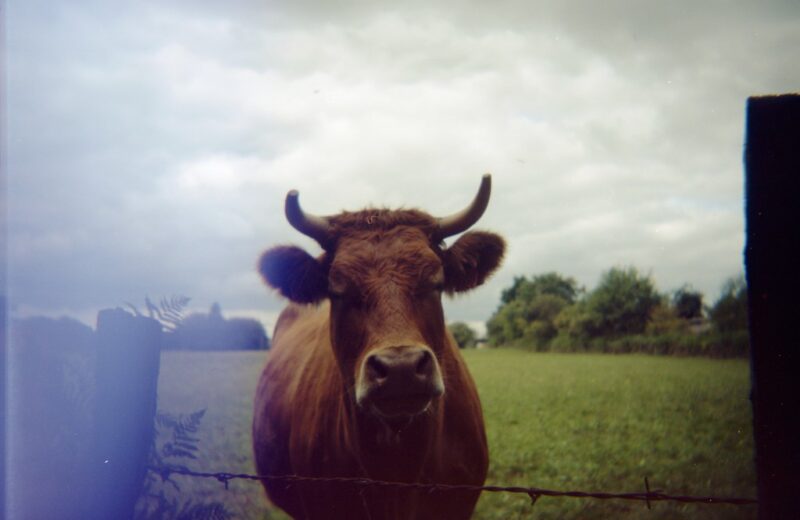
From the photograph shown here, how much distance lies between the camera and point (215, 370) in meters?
26.4

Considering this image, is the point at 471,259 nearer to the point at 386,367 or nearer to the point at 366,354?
the point at 366,354

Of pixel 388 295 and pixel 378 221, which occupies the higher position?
pixel 378 221

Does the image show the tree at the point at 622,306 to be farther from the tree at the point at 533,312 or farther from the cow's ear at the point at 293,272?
the cow's ear at the point at 293,272

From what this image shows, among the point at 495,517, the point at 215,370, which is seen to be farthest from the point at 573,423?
the point at 215,370

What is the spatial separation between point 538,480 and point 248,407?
Result: 11.7 meters

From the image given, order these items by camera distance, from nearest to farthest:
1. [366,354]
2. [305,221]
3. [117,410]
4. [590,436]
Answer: [117,410]
[366,354]
[305,221]
[590,436]

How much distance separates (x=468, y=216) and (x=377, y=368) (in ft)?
4.74

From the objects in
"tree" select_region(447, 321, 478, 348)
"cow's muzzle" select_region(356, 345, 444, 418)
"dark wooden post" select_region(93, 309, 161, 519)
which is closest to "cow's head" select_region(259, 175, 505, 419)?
"cow's muzzle" select_region(356, 345, 444, 418)

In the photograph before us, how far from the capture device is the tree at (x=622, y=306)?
107 ft

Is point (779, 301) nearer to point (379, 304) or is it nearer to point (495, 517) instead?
point (379, 304)

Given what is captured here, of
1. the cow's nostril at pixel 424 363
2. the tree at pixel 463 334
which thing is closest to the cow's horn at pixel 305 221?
the cow's nostril at pixel 424 363

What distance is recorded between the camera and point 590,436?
11.8 meters

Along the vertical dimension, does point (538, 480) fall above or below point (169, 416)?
below

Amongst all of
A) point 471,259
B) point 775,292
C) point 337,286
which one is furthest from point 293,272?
point 775,292
